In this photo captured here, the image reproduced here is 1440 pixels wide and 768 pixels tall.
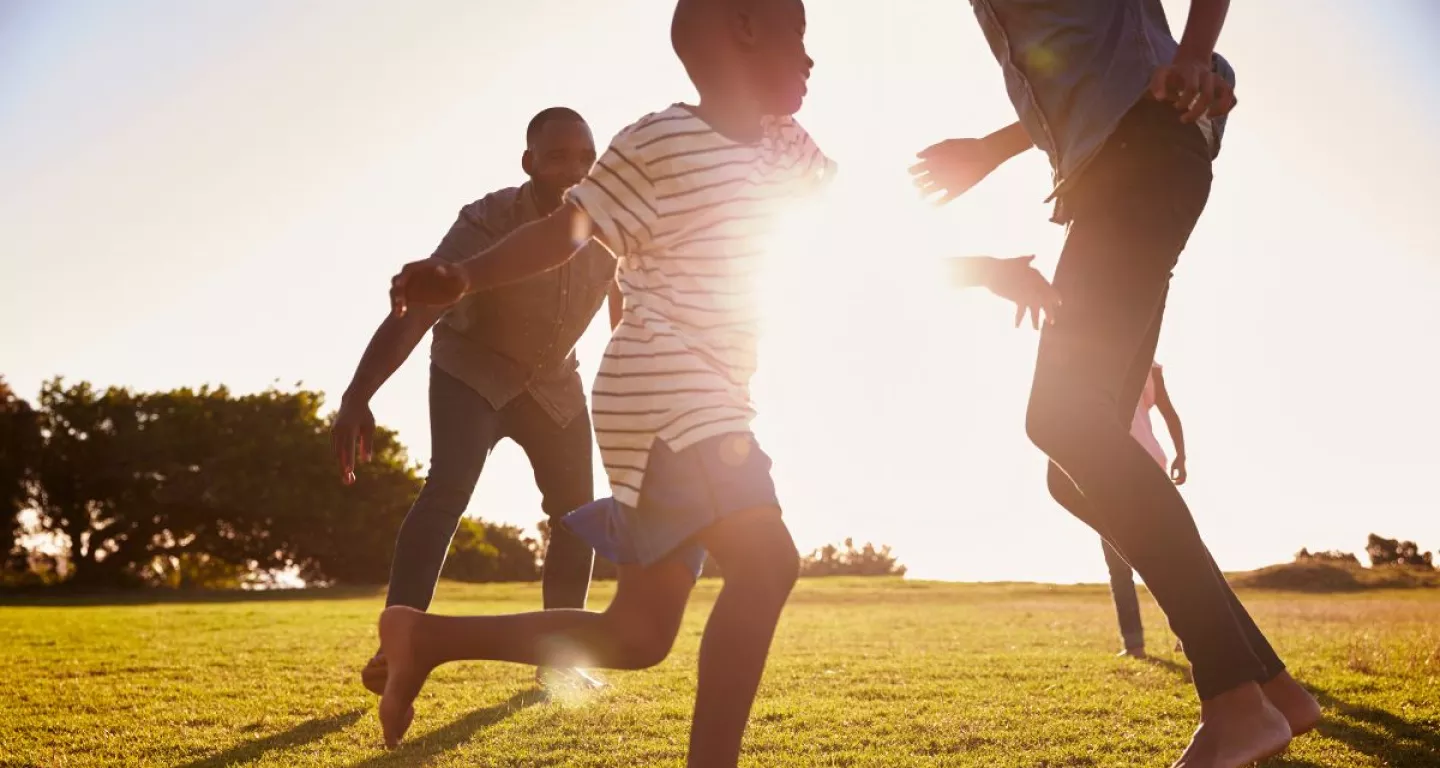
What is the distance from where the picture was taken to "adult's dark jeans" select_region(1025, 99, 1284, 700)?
2646 mm

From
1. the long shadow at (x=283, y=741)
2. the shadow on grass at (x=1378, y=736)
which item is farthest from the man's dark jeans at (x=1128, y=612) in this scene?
the long shadow at (x=283, y=741)

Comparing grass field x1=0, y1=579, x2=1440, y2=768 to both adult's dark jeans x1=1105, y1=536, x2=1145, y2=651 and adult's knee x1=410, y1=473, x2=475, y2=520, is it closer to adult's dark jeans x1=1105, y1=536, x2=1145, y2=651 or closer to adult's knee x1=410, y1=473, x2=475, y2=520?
adult's dark jeans x1=1105, y1=536, x2=1145, y2=651

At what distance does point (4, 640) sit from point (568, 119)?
8083 mm

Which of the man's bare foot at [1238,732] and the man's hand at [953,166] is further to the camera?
the man's hand at [953,166]

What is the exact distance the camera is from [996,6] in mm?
3168

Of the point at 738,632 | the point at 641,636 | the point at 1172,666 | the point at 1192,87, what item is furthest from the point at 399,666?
the point at 1172,666

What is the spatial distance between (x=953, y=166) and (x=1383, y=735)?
8.72 ft

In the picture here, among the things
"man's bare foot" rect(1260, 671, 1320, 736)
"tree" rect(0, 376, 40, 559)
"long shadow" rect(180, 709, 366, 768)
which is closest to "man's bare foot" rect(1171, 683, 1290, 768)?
"man's bare foot" rect(1260, 671, 1320, 736)

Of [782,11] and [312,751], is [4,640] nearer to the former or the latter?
[312,751]

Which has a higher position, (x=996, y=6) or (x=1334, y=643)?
(x=996, y=6)

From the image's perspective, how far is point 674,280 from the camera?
2523mm

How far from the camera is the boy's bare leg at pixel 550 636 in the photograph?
102 inches

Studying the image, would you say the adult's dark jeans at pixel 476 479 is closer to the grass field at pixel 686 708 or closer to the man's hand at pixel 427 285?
the grass field at pixel 686 708

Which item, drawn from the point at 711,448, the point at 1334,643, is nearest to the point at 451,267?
the point at 711,448
